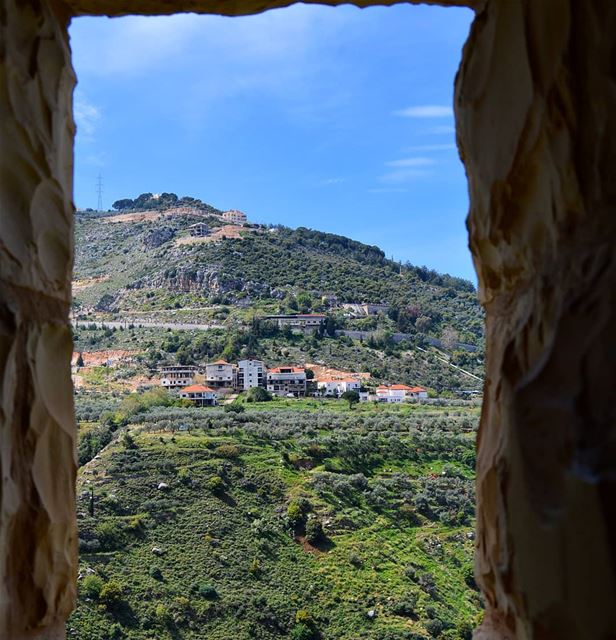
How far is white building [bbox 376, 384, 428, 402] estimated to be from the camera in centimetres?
3641

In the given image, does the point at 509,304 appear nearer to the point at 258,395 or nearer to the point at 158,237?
the point at 258,395

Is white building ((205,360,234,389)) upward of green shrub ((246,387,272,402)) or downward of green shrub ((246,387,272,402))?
upward

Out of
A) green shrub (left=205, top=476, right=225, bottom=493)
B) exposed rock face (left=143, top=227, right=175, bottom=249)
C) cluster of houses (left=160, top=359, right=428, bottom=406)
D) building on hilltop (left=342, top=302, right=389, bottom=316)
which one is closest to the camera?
green shrub (left=205, top=476, right=225, bottom=493)

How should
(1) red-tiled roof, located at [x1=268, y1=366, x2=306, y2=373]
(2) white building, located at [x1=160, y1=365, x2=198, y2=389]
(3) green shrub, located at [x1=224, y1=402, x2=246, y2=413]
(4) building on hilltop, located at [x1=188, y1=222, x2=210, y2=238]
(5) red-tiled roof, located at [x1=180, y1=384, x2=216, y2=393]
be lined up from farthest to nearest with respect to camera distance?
(4) building on hilltop, located at [x1=188, y1=222, x2=210, y2=238] → (1) red-tiled roof, located at [x1=268, y1=366, x2=306, y2=373] → (2) white building, located at [x1=160, y1=365, x2=198, y2=389] → (5) red-tiled roof, located at [x1=180, y1=384, x2=216, y2=393] → (3) green shrub, located at [x1=224, y1=402, x2=246, y2=413]

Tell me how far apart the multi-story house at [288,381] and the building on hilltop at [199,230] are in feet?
102

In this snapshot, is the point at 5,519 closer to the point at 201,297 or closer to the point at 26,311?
the point at 26,311

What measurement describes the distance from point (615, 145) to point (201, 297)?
55142 mm

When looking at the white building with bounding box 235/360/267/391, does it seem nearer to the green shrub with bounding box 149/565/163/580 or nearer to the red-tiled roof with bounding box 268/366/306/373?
the red-tiled roof with bounding box 268/366/306/373

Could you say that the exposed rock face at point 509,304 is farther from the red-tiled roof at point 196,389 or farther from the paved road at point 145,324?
the paved road at point 145,324

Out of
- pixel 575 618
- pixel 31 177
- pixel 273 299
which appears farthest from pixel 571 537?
pixel 273 299

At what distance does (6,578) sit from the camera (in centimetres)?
108

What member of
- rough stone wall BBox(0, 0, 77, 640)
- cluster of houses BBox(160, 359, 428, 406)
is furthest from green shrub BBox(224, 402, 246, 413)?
rough stone wall BBox(0, 0, 77, 640)

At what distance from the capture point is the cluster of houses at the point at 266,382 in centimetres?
3728

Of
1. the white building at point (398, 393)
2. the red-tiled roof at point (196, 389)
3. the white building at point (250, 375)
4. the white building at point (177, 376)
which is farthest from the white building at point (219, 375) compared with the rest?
the white building at point (398, 393)
